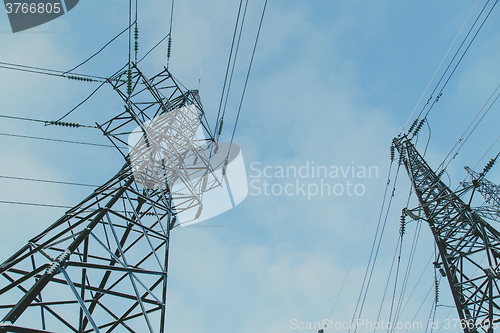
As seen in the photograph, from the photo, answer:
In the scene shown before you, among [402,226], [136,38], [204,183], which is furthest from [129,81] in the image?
[402,226]

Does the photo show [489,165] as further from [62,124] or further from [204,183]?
[62,124]

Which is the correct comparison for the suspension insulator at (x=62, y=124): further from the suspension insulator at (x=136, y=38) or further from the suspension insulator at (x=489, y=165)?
the suspension insulator at (x=489, y=165)

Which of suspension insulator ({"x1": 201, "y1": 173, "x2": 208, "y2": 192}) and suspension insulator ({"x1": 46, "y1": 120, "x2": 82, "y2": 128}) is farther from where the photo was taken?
suspension insulator ({"x1": 201, "y1": 173, "x2": 208, "y2": 192})

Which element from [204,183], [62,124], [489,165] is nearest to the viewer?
[62,124]

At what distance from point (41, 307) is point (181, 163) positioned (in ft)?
15.7

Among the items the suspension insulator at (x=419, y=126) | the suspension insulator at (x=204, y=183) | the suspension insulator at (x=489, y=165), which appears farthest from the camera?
the suspension insulator at (x=419, y=126)

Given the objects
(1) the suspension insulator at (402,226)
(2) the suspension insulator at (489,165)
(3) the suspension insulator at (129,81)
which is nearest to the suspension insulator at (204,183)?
(3) the suspension insulator at (129,81)

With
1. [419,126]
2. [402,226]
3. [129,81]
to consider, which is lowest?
[402,226]

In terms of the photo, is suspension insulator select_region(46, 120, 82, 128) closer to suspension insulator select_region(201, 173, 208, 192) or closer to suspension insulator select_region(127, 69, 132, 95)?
suspension insulator select_region(127, 69, 132, 95)

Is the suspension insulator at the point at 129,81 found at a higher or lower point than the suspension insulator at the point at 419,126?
lower

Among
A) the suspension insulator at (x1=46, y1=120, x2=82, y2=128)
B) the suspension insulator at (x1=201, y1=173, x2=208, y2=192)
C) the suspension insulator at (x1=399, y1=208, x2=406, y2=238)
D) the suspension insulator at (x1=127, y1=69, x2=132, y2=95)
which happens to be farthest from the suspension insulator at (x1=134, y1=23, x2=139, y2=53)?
the suspension insulator at (x1=399, y1=208, x2=406, y2=238)

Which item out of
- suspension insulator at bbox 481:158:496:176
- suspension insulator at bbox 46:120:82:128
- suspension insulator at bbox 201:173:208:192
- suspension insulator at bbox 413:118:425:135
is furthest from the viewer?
suspension insulator at bbox 413:118:425:135

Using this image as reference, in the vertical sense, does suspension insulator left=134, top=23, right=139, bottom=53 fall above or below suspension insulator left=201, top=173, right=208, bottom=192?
above

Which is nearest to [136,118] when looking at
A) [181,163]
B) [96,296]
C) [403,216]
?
[181,163]
